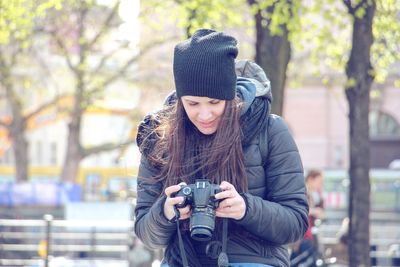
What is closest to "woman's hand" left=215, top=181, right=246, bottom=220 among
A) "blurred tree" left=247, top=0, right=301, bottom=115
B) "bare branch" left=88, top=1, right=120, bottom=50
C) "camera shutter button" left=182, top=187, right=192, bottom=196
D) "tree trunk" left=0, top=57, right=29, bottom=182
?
"camera shutter button" left=182, top=187, right=192, bottom=196

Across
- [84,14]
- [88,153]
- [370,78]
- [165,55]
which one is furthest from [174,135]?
[165,55]

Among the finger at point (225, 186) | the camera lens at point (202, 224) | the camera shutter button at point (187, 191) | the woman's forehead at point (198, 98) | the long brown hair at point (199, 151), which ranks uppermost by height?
the woman's forehead at point (198, 98)

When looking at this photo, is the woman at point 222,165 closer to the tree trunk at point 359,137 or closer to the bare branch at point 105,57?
the tree trunk at point 359,137

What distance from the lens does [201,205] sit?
12.0ft

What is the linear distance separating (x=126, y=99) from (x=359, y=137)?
20.9 m

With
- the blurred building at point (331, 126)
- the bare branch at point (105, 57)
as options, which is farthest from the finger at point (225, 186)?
the blurred building at point (331, 126)

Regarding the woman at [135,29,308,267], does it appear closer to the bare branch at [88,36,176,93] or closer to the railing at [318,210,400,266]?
the railing at [318,210,400,266]

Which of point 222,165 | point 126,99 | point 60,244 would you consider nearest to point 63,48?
point 126,99

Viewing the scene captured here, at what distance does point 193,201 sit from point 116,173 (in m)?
36.1

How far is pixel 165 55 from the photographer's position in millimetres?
33281

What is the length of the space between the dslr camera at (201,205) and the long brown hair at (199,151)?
18 centimetres

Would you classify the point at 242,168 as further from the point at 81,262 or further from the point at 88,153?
the point at 88,153

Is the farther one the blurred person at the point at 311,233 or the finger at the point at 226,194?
the blurred person at the point at 311,233

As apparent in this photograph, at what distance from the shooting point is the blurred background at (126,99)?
13.1 meters
